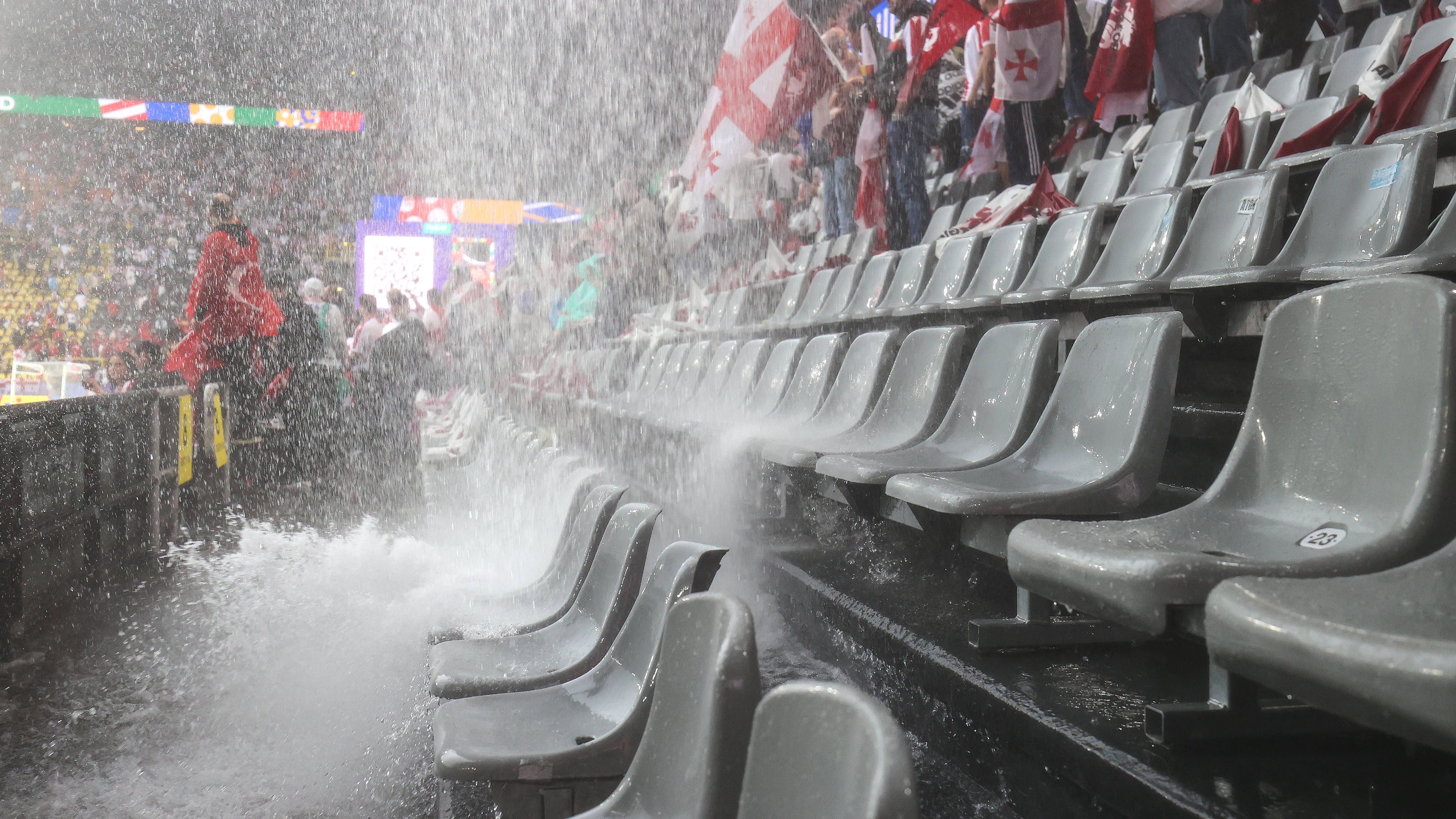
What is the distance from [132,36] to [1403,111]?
41.2 feet

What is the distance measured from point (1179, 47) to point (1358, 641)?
145 inches

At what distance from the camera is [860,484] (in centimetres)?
208

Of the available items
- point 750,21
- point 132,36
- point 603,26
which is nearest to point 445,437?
point 750,21

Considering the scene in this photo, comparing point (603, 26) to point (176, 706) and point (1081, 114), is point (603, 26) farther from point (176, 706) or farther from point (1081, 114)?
point (176, 706)

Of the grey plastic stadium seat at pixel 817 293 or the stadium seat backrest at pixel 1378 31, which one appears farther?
the grey plastic stadium seat at pixel 817 293

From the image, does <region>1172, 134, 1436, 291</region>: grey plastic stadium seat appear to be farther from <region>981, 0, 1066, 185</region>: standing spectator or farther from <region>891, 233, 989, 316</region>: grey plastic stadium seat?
<region>981, 0, 1066, 185</region>: standing spectator

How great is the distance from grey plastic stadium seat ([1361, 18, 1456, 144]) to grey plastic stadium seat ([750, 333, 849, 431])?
145 centimetres

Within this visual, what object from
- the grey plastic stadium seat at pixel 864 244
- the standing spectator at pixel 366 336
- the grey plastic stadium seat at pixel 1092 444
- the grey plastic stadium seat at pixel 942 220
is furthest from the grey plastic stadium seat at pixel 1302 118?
the standing spectator at pixel 366 336

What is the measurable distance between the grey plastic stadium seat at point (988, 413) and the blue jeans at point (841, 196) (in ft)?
9.90

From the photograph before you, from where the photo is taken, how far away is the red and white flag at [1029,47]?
160 inches

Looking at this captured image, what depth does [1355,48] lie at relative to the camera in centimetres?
351

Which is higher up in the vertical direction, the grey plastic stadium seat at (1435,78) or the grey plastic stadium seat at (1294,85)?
the grey plastic stadium seat at (1294,85)

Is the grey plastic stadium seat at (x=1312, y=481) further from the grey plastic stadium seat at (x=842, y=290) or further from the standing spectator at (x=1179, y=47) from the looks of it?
the standing spectator at (x=1179, y=47)

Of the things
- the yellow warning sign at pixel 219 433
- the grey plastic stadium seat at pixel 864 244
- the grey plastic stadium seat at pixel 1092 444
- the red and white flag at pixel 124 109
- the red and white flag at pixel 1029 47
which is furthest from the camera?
the red and white flag at pixel 124 109
